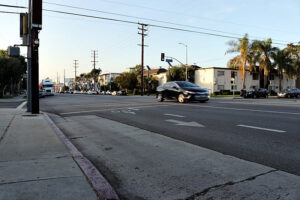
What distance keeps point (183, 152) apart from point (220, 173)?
52.8 inches

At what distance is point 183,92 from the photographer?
18.6 m

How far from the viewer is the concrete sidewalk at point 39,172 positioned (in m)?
3.11

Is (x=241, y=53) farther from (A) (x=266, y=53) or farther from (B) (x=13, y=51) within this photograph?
(B) (x=13, y=51)

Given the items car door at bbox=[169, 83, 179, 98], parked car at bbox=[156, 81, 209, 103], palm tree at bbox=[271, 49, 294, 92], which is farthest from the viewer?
palm tree at bbox=[271, 49, 294, 92]

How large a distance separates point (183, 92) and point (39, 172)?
50.4ft

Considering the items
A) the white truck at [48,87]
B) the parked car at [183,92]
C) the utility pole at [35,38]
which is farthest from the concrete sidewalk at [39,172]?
the white truck at [48,87]

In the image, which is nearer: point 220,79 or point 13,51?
point 13,51

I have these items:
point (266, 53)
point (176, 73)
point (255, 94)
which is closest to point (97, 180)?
point (255, 94)

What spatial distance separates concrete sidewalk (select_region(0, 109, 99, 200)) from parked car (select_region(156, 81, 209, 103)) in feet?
42.3

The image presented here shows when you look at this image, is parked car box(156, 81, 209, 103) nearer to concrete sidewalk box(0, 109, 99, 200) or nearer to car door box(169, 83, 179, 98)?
car door box(169, 83, 179, 98)

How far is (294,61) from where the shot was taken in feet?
182

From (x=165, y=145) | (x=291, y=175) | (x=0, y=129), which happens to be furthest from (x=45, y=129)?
(x=291, y=175)

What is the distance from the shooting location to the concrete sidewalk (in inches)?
122

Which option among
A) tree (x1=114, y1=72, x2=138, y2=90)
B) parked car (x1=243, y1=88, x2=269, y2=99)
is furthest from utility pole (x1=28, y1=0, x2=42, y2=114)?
tree (x1=114, y1=72, x2=138, y2=90)
